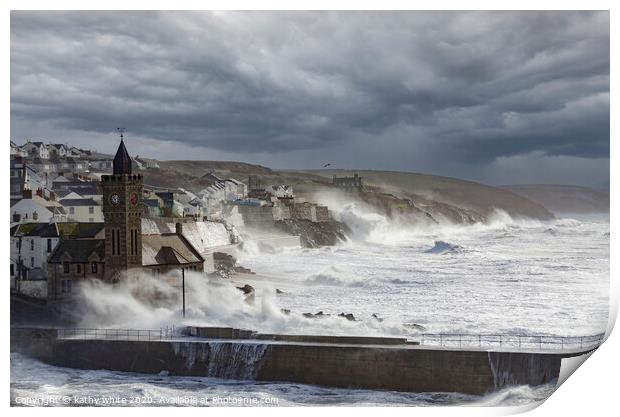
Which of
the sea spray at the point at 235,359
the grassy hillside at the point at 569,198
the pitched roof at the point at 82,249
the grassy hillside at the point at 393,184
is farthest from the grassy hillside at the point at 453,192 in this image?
the pitched roof at the point at 82,249

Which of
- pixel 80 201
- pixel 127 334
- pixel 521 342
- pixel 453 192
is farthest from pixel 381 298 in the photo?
pixel 80 201

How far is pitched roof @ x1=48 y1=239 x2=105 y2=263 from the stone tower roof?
2.87 feet

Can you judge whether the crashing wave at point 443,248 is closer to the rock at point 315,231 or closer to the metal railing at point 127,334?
the rock at point 315,231

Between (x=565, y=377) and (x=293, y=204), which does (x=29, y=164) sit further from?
(x=565, y=377)

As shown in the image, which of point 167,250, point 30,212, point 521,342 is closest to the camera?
point 521,342

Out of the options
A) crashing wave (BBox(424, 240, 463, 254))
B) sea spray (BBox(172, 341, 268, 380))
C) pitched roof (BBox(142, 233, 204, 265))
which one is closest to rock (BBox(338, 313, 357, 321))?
sea spray (BBox(172, 341, 268, 380))

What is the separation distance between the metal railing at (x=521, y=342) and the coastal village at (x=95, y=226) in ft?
9.55

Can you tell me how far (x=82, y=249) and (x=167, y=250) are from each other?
1020mm

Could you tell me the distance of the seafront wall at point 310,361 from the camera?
10.9 metres

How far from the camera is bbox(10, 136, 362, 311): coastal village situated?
11602mm

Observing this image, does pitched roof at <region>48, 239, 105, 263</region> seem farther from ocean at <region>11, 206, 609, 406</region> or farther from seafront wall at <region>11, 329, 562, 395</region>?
seafront wall at <region>11, 329, 562, 395</region>

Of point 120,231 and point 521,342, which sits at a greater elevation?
point 120,231

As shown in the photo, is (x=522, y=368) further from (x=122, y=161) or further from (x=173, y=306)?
(x=122, y=161)

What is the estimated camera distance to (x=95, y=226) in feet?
38.3
